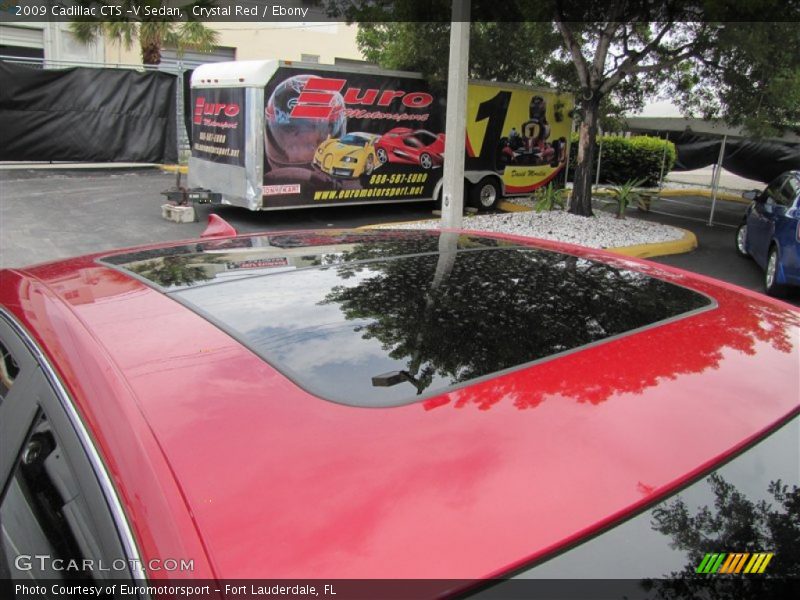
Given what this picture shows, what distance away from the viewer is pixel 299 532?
1.01 meters

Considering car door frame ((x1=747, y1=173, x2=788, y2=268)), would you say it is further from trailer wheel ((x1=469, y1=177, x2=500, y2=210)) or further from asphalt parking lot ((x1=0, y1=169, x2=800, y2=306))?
trailer wheel ((x1=469, y1=177, x2=500, y2=210))

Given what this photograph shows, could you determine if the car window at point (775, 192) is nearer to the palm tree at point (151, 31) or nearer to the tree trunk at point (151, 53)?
the palm tree at point (151, 31)

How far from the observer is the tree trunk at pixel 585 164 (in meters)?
12.4

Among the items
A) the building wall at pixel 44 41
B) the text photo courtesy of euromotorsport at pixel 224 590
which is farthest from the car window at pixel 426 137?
the building wall at pixel 44 41

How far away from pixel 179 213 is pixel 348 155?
331 cm

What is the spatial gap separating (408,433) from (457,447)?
94 millimetres

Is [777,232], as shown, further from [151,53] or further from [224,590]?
[151,53]

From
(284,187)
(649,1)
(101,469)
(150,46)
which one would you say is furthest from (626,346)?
(150,46)

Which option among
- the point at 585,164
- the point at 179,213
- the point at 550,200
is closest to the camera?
the point at 179,213

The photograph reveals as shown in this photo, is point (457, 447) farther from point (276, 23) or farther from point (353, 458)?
point (276, 23)

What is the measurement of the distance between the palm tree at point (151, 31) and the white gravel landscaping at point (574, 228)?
39.9 feet

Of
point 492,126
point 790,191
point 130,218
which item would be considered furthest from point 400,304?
point 492,126

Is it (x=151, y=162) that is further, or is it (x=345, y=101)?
(x=151, y=162)

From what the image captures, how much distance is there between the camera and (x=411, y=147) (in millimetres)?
13562
